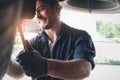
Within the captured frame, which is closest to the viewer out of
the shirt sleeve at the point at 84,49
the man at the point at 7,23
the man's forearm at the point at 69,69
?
the man at the point at 7,23

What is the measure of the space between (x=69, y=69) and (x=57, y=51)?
31cm

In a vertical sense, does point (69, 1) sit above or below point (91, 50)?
above

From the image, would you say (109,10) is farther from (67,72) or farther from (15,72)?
(15,72)

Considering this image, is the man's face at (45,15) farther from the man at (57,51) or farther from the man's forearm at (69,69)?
the man's forearm at (69,69)

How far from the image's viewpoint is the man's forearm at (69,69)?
84 centimetres

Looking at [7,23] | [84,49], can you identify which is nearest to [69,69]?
[84,49]

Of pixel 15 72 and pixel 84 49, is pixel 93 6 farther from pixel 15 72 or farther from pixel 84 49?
pixel 15 72

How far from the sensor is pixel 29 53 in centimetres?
69

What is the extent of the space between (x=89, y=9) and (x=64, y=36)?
0.73 feet

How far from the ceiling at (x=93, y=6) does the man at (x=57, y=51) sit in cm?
8

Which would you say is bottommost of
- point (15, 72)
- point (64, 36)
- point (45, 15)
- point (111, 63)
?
point (111, 63)

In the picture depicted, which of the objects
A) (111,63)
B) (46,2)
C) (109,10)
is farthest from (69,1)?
(111,63)

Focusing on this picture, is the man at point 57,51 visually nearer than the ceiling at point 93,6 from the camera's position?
Yes

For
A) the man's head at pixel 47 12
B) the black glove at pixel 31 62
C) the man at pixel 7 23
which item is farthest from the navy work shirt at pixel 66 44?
the man at pixel 7 23
